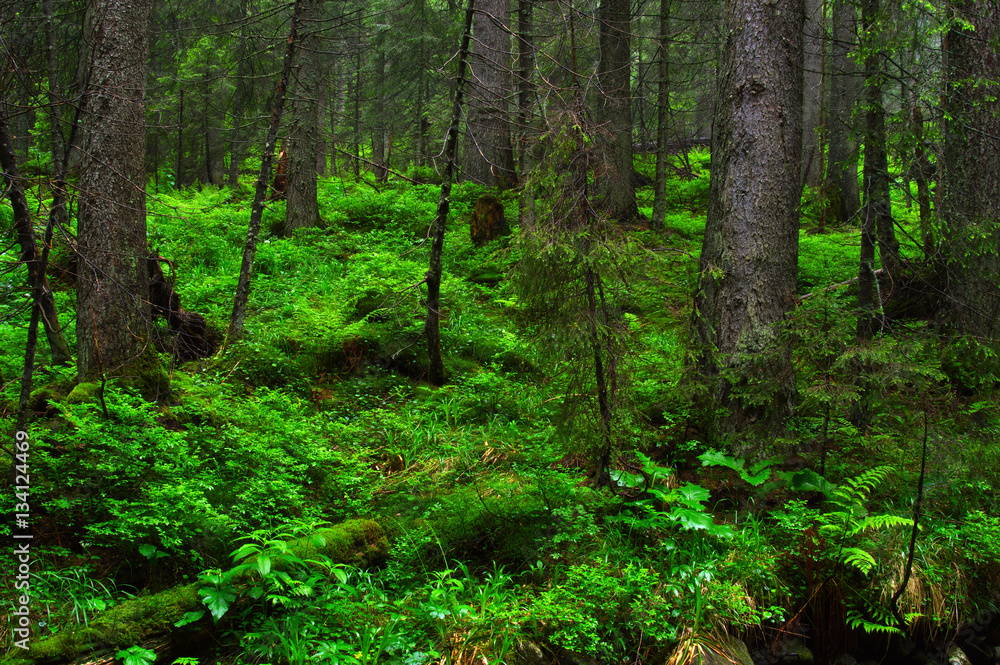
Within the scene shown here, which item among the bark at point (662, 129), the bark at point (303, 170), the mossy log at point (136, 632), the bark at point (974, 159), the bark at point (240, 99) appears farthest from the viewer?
the bark at point (303, 170)

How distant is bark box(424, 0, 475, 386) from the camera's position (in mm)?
6527

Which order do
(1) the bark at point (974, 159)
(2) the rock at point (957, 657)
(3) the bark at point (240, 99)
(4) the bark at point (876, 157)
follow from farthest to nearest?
1. (3) the bark at point (240, 99)
2. (1) the bark at point (974, 159)
3. (4) the bark at point (876, 157)
4. (2) the rock at point (957, 657)

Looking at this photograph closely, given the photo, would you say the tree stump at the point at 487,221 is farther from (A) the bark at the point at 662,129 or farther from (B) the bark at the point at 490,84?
(A) the bark at the point at 662,129

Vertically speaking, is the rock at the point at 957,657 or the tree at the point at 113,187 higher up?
the tree at the point at 113,187

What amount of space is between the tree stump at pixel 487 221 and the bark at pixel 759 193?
603cm

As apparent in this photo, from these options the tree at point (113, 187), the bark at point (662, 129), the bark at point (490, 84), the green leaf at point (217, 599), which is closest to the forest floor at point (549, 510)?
the green leaf at point (217, 599)

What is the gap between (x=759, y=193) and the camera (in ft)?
16.7

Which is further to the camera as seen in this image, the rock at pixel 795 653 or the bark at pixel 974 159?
the bark at pixel 974 159

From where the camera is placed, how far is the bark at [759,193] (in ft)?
16.6

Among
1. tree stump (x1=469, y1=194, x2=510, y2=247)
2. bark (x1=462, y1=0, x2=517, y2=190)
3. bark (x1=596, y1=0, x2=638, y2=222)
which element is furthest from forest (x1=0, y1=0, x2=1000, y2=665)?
bark (x1=462, y1=0, x2=517, y2=190)

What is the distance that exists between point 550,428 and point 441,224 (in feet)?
8.98

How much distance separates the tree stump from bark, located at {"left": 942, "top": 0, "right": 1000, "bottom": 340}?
6.72 meters

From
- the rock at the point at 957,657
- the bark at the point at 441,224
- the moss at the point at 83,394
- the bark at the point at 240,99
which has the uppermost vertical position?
the bark at the point at 240,99

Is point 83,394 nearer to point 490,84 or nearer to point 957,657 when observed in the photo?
point 957,657
